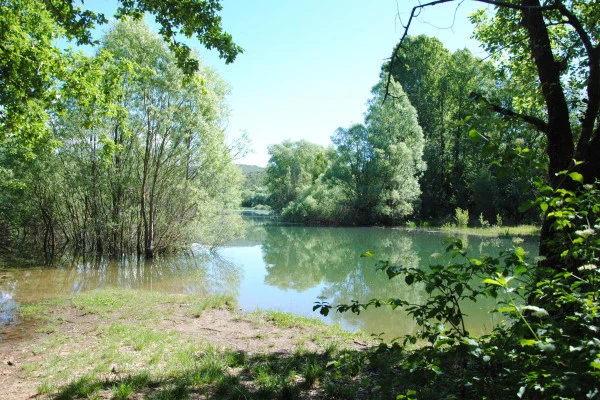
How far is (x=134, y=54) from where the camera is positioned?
15.3 meters

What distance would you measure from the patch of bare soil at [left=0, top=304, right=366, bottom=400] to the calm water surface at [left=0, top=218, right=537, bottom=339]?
36.8 inches

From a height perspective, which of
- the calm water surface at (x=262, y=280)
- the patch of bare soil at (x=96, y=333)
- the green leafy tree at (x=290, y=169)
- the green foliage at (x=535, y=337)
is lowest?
the calm water surface at (x=262, y=280)

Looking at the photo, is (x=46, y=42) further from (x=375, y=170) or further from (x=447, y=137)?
(x=447, y=137)

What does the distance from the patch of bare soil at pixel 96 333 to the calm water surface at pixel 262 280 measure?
3.07 ft

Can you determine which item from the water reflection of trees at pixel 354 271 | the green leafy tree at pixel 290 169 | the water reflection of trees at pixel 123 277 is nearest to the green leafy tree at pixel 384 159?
the water reflection of trees at pixel 354 271

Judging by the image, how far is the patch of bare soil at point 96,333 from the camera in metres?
4.30

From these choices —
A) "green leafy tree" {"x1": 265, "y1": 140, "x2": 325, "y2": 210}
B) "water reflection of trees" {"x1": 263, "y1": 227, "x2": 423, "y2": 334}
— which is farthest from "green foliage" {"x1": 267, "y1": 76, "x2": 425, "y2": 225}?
"green leafy tree" {"x1": 265, "y1": 140, "x2": 325, "y2": 210}

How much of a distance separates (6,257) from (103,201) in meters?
4.92

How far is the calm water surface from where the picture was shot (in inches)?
355

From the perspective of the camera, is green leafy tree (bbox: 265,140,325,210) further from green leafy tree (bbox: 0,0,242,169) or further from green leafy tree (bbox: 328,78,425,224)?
green leafy tree (bbox: 0,0,242,169)

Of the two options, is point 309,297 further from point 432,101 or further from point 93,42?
point 432,101

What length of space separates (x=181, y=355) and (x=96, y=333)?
7.12ft

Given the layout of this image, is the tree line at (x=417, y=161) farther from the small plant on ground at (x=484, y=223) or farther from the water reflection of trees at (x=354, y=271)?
the water reflection of trees at (x=354, y=271)

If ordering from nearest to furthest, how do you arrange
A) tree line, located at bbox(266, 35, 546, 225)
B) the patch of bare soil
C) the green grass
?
the patch of bare soil, the green grass, tree line, located at bbox(266, 35, 546, 225)
